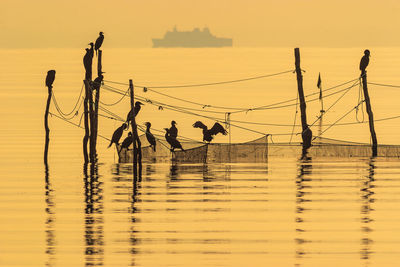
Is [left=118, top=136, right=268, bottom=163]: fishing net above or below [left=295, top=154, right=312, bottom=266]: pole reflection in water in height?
above

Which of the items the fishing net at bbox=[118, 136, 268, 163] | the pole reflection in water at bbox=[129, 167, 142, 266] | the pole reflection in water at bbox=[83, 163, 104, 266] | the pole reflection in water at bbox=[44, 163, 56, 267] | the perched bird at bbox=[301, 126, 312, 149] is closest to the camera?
the pole reflection in water at bbox=[83, 163, 104, 266]

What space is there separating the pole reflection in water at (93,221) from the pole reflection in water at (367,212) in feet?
14.4

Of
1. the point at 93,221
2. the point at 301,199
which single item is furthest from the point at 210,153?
the point at 93,221

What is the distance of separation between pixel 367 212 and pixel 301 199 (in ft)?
8.60

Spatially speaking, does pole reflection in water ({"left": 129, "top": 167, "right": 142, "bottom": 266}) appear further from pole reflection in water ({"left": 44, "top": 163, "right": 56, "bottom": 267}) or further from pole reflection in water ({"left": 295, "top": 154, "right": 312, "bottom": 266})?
Result: pole reflection in water ({"left": 295, "top": 154, "right": 312, "bottom": 266})

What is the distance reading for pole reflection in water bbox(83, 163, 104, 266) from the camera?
20.1 m

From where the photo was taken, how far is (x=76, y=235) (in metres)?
22.4

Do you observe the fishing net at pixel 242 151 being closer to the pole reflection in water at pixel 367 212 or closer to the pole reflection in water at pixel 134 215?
the pole reflection in water at pixel 134 215

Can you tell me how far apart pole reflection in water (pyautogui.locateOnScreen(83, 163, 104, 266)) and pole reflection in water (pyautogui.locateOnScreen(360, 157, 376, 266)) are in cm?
439

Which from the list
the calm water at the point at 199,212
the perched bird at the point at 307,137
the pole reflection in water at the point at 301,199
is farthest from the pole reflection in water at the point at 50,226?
the perched bird at the point at 307,137

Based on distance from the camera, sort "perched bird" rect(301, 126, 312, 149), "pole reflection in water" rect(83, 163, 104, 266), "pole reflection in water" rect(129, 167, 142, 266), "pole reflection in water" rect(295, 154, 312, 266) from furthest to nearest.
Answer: "perched bird" rect(301, 126, 312, 149), "pole reflection in water" rect(295, 154, 312, 266), "pole reflection in water" rect(129, 167, 142, 266), "pole reflection in water" rect(83, 163, 104, 266)

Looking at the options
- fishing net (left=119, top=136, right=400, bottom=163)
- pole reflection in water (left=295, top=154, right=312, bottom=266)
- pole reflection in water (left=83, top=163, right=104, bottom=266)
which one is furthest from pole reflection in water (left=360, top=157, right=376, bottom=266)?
pole reflection in water (left=83, top=163, right=104, bottom=266)

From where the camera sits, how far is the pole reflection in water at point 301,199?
20966 mm

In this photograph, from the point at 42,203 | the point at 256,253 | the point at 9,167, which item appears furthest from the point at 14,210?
the point at 9,167
